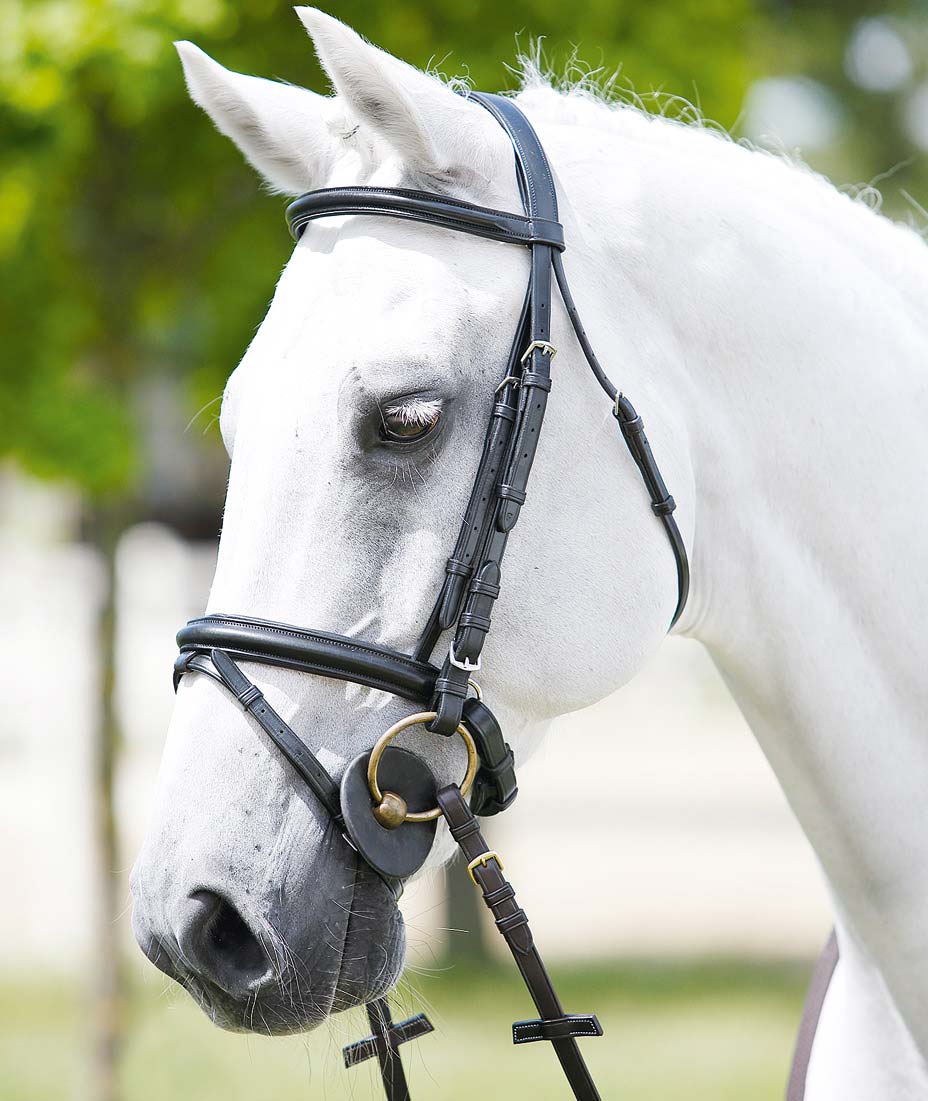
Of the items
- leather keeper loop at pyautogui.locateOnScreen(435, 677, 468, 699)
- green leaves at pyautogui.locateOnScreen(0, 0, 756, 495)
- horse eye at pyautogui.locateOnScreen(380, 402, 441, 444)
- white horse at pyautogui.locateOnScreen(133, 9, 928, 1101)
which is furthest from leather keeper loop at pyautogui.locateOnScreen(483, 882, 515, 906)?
green leaves at pyautogui.locateOnScreen(0, 0, 756, 495)

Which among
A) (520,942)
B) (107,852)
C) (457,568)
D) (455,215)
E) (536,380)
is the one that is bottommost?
(520,942)

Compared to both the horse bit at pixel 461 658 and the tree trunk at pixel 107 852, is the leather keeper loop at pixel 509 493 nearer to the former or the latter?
the horse bit at pixel 461 658

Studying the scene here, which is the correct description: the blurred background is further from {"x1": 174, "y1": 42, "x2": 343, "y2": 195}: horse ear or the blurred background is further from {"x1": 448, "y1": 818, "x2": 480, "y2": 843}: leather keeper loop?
{"x1": 174, "y1": 42, "x2": 343, "y2": 195}: horse ear

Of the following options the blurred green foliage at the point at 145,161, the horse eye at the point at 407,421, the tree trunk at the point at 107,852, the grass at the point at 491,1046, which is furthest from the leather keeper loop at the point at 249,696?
the grass at the point at 491,1046

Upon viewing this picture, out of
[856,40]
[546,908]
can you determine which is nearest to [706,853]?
[546,908]

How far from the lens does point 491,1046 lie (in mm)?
6699

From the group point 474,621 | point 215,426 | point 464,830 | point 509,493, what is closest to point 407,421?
point 509,493

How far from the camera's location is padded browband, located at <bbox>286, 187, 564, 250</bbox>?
1.88 meters

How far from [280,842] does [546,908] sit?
7881 mm

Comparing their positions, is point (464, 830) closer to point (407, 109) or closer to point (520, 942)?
point (520, 942)

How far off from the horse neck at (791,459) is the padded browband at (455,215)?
0.45ft

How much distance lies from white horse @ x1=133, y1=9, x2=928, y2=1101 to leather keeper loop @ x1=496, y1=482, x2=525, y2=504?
0.06 meters

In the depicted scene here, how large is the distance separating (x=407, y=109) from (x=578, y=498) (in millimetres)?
639

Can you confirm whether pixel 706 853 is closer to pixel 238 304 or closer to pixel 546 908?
pixel 546 908
